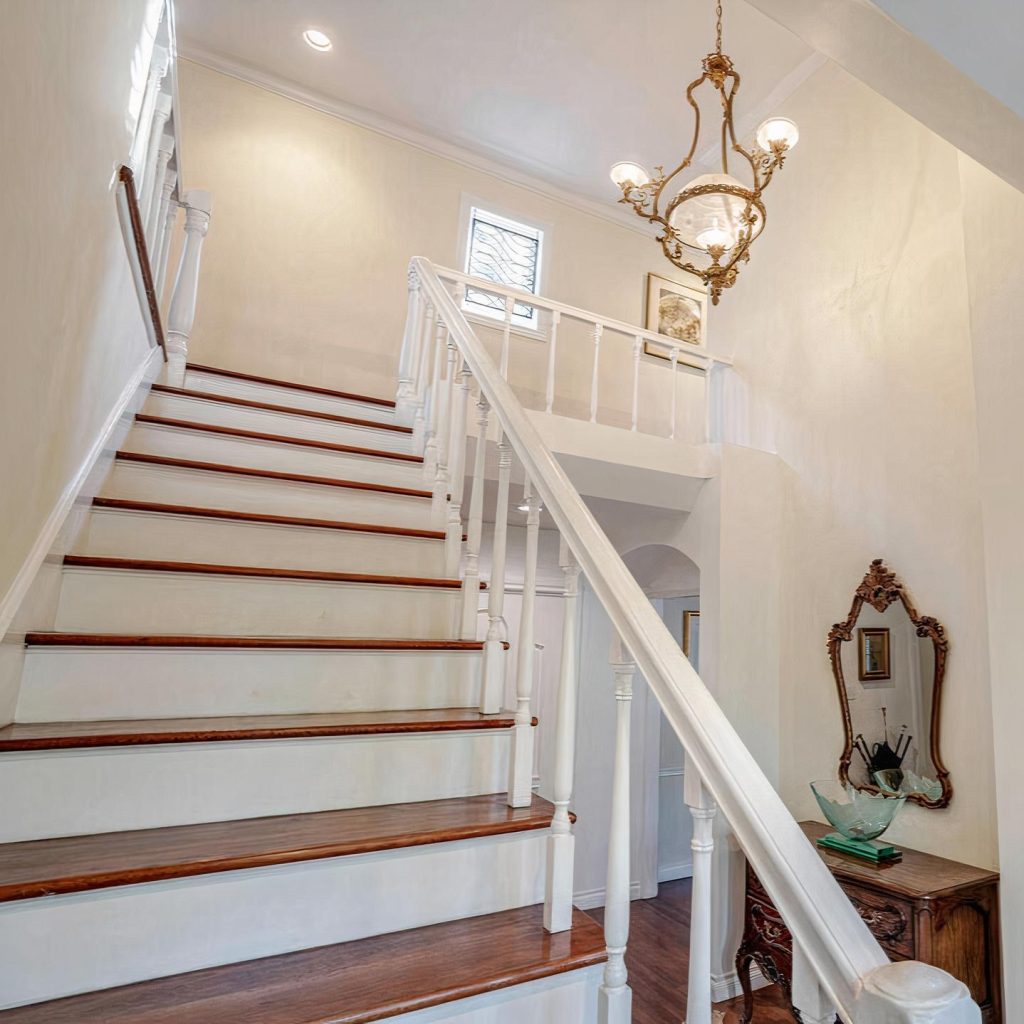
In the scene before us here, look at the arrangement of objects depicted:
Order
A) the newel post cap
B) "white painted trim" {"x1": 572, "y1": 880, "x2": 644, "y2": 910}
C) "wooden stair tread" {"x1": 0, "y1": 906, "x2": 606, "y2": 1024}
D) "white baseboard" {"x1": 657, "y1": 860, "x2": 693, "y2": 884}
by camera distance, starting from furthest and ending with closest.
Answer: "white baseboard" {"x1": 657, "y1": 860, "x2": 693, "y2": 884}
"white painted trim" {"x1": 572, "y1": 880, "x2": 644, "y2": 910}
"wooden stair tread" {"x1": 0, "y1": 906, "x2": 606, "y2": 1024}
the newel post cap

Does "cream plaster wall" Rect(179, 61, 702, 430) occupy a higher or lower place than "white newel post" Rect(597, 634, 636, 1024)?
higher

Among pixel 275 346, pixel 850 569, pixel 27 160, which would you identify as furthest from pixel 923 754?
pixel 275 346

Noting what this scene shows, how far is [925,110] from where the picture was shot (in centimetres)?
150

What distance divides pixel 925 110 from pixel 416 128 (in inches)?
160

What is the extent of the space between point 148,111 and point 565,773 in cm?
224

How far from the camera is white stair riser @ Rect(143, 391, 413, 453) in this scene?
2.53m

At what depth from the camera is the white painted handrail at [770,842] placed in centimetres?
67

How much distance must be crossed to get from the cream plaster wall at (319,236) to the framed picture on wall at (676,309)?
2.65 feet

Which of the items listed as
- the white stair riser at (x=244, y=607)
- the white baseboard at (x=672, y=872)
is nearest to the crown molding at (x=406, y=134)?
the white stair riser at (x=244, y=607)

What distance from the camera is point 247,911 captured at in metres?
1.10

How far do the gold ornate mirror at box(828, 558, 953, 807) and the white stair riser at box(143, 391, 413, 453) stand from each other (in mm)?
2242

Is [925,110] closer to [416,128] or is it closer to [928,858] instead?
[928,858]

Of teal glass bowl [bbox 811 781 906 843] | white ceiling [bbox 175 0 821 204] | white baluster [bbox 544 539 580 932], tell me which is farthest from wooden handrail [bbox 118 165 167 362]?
teal glass bowl [bbox 811 781 906 843]

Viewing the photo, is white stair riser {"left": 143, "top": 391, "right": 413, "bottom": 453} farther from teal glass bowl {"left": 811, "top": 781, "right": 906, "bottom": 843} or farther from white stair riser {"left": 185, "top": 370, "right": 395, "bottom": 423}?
teal glass bowl {"left": 811, "top": 781, "right": 906, "bottom": 843}
